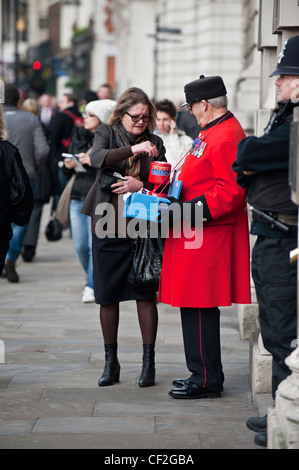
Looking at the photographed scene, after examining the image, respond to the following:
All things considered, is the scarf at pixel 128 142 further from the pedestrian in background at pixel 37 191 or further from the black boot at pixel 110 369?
the pedestrian in background at pixel 37 191

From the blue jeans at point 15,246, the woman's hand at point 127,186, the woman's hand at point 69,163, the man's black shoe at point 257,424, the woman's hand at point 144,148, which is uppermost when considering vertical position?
the woman's hand at point 144,148

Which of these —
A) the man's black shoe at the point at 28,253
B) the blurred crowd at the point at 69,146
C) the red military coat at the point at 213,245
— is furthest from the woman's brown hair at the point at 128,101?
the man's black shoe at the point at 28,253

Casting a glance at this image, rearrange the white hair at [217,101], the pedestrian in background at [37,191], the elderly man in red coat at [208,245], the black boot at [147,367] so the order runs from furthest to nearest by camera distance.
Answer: the pedestrian in background at [37,191] < the black boot at [147,367] < the white hair at [217,101] < the elderly man in red coat at [208,245]

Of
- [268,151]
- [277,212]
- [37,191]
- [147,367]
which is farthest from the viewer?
[37,191]

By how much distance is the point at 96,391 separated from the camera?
5.90 m

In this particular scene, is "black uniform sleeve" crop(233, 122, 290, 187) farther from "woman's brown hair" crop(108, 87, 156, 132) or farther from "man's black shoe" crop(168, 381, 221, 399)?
"man's black shoe" crop(168, 381, 221, 399)

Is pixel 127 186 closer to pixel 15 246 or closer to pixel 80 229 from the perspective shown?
pixel 80 229

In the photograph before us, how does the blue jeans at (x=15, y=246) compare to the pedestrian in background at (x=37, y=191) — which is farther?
the pedestrian in background at (x=37, y=191)

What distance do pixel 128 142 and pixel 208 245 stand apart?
0.94m

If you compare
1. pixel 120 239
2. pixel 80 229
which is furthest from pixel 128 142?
pixel 80 229

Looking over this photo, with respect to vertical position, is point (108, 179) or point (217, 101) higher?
point (217, 101)

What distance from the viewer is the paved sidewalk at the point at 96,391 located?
493 centimetres

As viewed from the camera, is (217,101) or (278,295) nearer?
(278,295)

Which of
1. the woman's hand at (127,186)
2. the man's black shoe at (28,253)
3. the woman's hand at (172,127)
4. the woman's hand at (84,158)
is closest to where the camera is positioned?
the woman's hand at (127,186)
